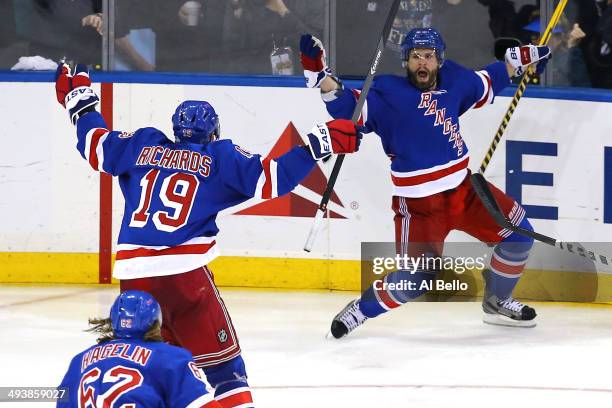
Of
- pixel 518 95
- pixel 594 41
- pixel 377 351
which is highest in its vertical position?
pixel 594 41

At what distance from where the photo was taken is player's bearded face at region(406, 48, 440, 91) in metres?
5.78

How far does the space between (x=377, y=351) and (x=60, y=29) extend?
2.36m

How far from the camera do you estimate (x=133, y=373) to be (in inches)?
125

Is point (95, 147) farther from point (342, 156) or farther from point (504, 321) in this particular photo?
point (504, 321)

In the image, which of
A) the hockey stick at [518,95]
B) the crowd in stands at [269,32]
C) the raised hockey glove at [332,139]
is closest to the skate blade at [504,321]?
the hockey stick at [518,95]

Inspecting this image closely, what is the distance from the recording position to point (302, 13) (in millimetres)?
6824

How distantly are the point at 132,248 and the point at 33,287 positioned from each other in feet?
9.36

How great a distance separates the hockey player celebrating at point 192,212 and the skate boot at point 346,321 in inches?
66.8

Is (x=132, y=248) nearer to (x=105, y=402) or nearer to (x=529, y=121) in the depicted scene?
(x=105, y=402)

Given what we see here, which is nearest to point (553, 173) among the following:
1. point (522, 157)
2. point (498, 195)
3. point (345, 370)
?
point (522, 157)

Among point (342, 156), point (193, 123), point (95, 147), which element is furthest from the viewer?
point (342, 156)

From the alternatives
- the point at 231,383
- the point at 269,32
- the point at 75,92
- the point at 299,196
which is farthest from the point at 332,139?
the point at 269,32

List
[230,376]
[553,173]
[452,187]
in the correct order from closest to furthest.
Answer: [230,376] → [452,187] → [553,173]

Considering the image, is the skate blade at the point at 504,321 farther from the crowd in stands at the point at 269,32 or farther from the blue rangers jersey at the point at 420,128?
the crowd in stands at the point at 269,32
